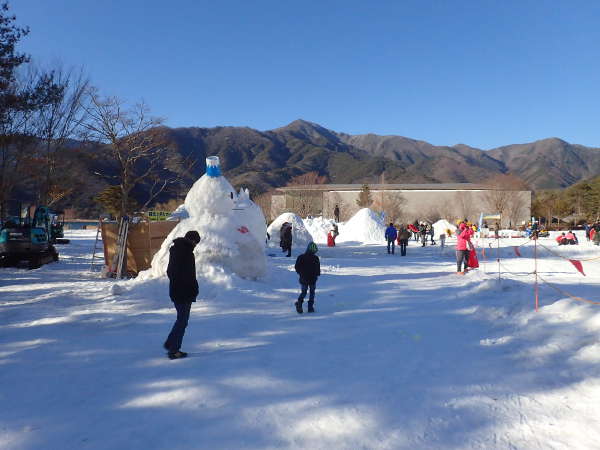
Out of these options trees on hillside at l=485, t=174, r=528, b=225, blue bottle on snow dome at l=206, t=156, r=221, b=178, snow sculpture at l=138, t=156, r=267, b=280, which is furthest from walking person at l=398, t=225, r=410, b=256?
trees on hillside at l=485, t=174, r=528, b=225

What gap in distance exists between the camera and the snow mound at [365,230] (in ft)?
97.3

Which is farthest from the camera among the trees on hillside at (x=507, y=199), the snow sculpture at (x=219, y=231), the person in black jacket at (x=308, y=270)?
the trees on hillside at (x=507, y=199)

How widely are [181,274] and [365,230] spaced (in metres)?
26.0

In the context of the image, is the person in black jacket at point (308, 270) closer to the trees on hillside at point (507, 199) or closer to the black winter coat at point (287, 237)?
the black winter coat at point (287, 237)

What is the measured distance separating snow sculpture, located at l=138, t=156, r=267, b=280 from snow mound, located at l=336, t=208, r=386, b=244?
19613mm

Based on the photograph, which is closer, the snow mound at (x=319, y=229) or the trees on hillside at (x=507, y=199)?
the snow mound at (x=319, y=229)

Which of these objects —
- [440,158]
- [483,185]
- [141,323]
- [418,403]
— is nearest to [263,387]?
[418,403]

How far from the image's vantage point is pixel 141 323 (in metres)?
6.61

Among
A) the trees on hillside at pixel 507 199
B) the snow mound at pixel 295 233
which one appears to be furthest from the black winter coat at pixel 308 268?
the trees on hillside at pixel 507 199

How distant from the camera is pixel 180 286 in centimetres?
489

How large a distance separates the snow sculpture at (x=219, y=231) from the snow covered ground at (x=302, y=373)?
0.69 metres

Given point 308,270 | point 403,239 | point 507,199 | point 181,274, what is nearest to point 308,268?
point 308,270

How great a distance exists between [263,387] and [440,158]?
201751 millimetres

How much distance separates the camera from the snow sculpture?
8.84 metres
